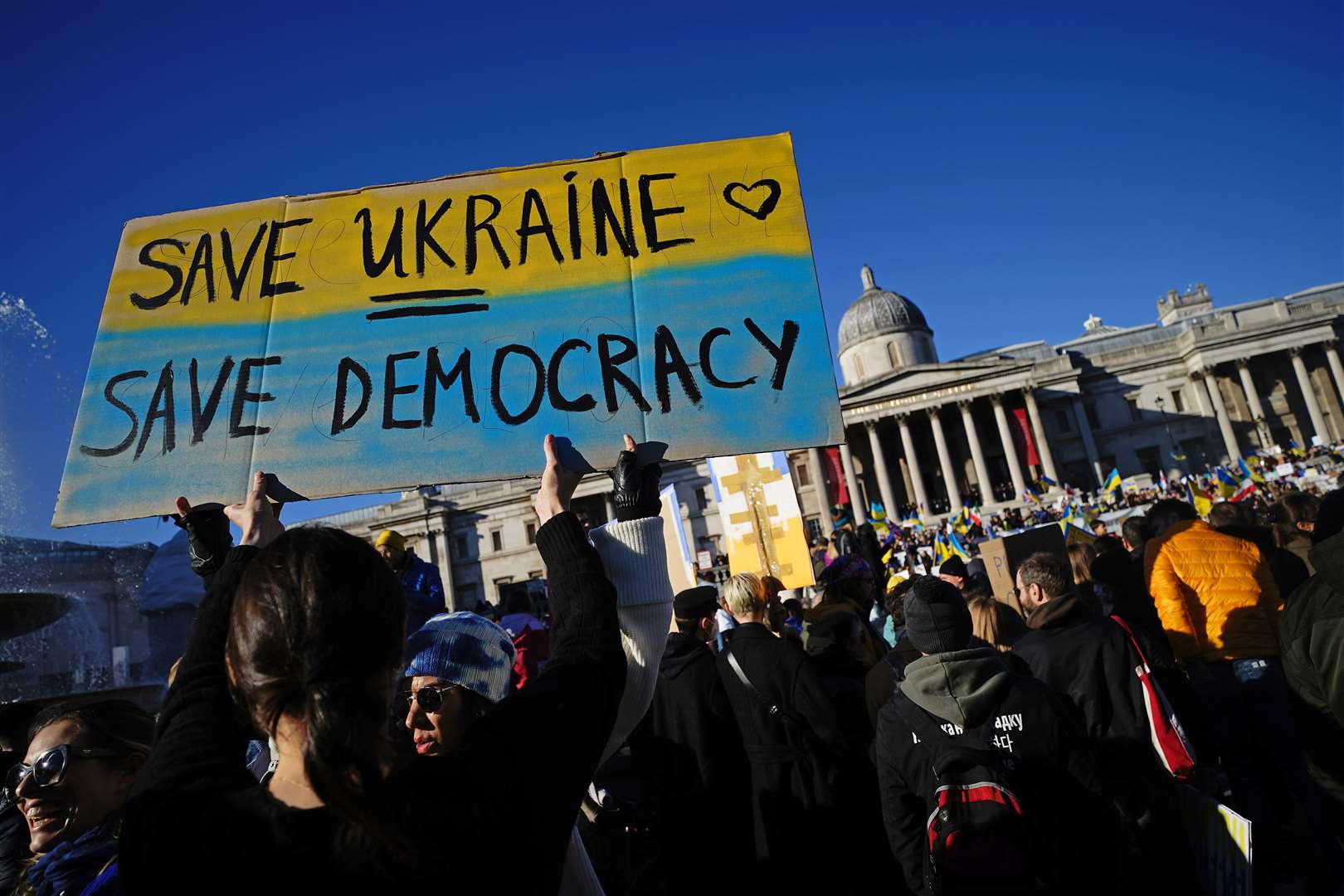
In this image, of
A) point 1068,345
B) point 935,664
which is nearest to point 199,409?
point 935,664

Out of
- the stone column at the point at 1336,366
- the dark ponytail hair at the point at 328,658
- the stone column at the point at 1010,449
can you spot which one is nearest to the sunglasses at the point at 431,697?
the dark ponytail hair at the point at 328,658

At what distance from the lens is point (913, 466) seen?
1917 inches

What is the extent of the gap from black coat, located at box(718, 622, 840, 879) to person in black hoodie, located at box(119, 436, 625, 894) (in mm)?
2662

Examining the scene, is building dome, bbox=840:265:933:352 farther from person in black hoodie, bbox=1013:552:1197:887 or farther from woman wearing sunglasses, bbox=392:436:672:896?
woman wearing sunglasses, bbox=392:436:672:896

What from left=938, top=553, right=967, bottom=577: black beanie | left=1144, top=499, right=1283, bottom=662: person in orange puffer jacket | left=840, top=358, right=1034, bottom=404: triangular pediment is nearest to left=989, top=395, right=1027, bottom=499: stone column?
left=840, top=358, right=1034, bottom=404: triangular pediment

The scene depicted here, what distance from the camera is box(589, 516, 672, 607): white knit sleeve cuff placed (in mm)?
1610

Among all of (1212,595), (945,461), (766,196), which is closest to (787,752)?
(766,196)

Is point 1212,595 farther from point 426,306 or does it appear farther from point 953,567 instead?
point 426,306

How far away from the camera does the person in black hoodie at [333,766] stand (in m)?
0.93

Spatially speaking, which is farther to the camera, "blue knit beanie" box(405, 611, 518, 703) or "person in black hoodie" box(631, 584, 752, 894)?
"person in black hoodie" box(631, 584, 752, 894)

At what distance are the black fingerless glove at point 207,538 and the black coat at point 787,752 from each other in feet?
8.27

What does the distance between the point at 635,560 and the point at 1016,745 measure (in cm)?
180

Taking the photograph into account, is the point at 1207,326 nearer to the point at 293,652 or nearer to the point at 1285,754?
the point at 1285,754

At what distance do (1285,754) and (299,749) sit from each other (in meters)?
5.52
